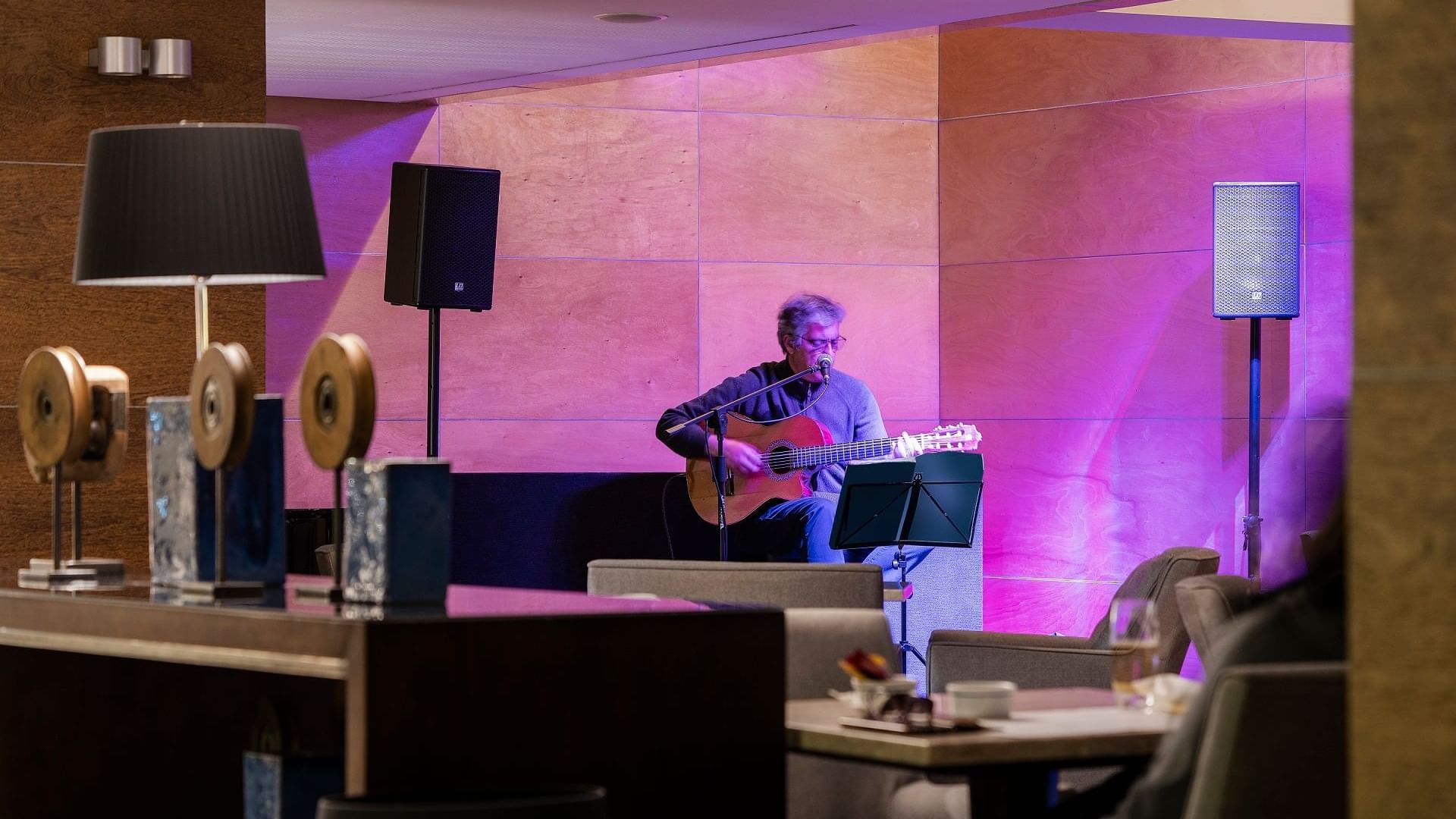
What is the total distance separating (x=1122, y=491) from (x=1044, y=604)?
65 cm

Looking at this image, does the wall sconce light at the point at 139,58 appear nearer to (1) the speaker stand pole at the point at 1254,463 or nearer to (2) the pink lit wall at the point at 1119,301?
(1) the speaker stand pole at the point at 1254,463

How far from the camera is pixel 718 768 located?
2.26 metres

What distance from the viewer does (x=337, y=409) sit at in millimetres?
2391

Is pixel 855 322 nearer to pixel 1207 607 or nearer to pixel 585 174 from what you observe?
pixel 585 174

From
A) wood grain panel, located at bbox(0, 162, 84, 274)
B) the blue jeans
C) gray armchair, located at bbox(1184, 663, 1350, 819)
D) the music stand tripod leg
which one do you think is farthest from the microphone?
gray armchair, located at bbox(1184, 663, 1350, 819)

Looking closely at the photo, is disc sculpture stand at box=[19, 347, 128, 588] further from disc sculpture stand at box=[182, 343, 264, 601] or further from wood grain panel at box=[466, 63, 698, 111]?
wood grain panel at box=[466, 63, 698, 111]

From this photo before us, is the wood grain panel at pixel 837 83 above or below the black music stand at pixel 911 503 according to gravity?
above

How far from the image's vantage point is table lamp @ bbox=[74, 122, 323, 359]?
9.57 ft

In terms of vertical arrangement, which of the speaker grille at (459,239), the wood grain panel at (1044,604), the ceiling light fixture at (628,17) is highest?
the ceiling light fixture at (628,17)

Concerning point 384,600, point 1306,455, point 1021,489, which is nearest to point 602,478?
point 1021,489

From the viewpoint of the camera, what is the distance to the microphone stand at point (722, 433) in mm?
7727

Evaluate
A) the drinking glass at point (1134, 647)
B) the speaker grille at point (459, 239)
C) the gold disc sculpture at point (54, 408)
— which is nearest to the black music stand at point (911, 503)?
the speaker grille at point (459, 239)

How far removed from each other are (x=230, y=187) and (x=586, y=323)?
561 centimetres

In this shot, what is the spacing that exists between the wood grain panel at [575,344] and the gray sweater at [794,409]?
12.9 inches
